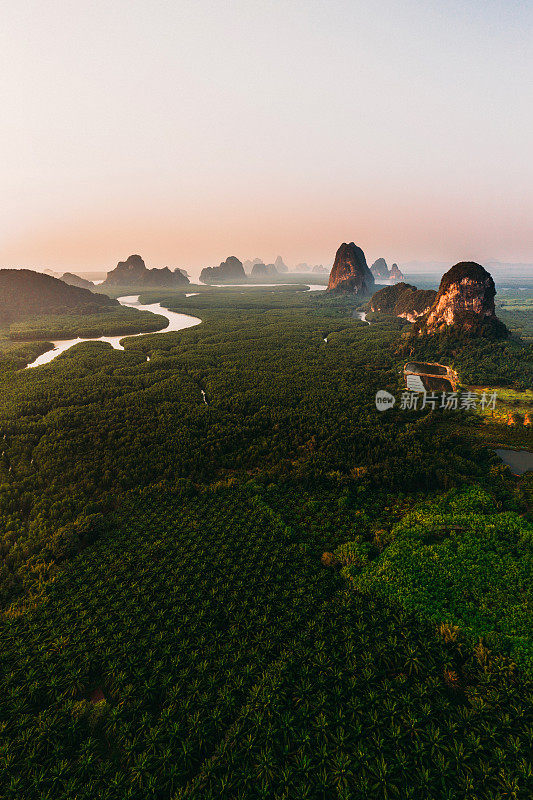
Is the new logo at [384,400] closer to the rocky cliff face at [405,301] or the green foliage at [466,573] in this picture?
the green foliage at [466,573]

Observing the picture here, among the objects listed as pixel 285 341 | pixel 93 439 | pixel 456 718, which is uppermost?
pixel 285 341

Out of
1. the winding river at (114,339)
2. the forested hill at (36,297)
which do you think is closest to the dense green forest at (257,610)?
the winding river at (114,339)

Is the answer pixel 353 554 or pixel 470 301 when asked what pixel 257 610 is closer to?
pixel 353 554

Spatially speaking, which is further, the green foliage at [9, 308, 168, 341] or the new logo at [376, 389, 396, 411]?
the green foliage at [9, 308, 168, 341]

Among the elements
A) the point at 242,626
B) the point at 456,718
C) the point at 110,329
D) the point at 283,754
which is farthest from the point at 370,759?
the point at 110,329

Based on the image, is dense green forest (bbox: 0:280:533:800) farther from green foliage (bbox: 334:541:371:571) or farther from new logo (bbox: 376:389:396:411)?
new logo (bbox: 376:389:396:411)

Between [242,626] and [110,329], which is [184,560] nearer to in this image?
[242,626]

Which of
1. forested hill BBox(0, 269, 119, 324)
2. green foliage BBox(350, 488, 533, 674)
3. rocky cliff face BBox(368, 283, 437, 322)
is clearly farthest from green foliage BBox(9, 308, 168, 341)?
green foliage BBox(350, 488, 533, 674)
